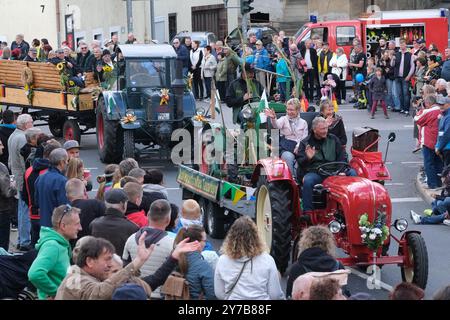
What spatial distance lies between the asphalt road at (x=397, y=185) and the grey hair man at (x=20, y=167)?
2417 mm

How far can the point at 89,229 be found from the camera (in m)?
10.3

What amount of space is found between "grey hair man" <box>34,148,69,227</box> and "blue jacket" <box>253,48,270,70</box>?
58.3 ft

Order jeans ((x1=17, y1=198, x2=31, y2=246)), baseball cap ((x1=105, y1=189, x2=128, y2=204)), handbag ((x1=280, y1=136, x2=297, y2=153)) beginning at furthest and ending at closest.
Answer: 1. jeans ((x1=17, y1=198, x2=31, y2=246))
2. handbag ((x1=280, y1=136, x2=297, y2=153))
3. baseball cap ((x1=105, y1=189, x2=128, y2=204))

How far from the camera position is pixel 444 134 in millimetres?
17484

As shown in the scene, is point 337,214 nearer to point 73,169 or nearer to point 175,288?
point 73,169

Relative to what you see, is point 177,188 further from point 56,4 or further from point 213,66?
point 56,4

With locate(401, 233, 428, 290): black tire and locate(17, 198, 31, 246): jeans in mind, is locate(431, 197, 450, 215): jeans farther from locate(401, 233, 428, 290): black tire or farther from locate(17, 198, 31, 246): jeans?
locate(17, 198, 31, 246): jeans

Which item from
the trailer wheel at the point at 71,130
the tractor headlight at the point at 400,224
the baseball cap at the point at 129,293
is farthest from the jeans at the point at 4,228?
the trailer wheel at the point at 71,130

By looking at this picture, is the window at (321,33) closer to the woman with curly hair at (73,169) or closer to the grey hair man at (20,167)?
the grey hair man at (20,167)

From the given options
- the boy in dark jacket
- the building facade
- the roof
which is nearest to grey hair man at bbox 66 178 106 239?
the roof

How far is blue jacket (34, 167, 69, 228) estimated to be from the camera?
1211 cm

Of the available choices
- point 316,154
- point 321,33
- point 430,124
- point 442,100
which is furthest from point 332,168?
point 321,33

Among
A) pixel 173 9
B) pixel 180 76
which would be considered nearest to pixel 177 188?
pixel 180 76
